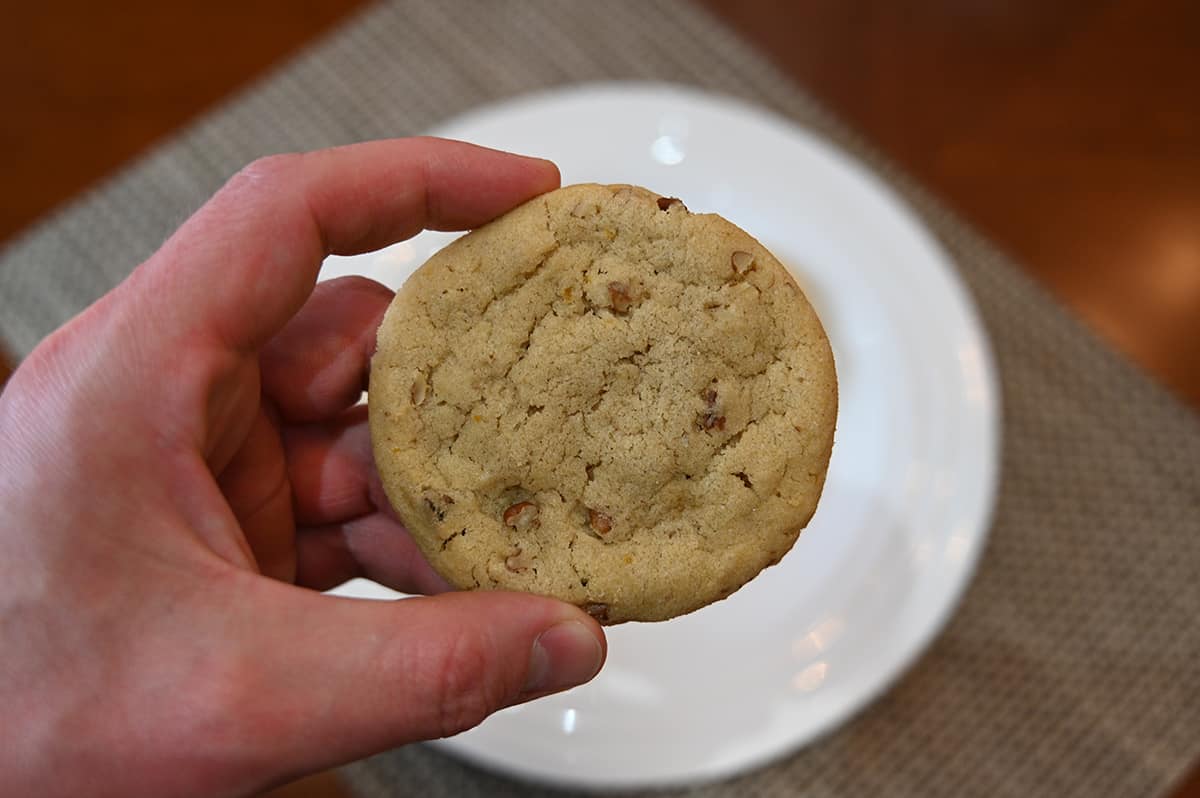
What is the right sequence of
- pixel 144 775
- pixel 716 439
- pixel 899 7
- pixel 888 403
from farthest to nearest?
pixel 899 7 → pixel 888 403 → pixel 716 439 → pixel 144 775

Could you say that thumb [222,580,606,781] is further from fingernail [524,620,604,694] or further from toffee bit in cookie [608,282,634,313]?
toffee bit in cookie [608,282,634,313]

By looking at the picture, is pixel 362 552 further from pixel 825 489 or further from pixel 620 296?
pixel 825 489

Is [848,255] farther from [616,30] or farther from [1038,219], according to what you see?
[616,30]

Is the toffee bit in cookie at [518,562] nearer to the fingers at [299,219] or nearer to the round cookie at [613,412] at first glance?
the round cookie at [613,412]

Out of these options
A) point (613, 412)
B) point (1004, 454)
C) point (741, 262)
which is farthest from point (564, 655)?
A: point (1004, 454)

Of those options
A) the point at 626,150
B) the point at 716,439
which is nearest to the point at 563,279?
the point at 716,439


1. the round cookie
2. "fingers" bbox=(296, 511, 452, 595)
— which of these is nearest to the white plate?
"fingers" bbox=(296, 511, 452, 595)
